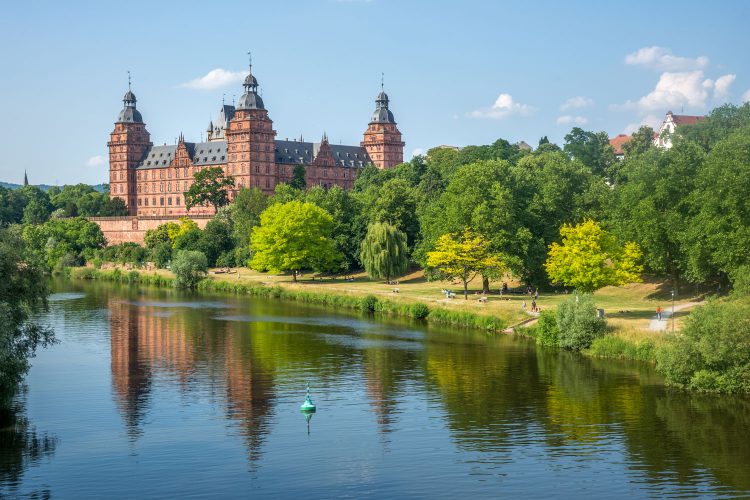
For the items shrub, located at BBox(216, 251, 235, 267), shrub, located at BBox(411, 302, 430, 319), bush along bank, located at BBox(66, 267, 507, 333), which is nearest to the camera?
bush along bank, located at BBox(66, 267, 507, 333)

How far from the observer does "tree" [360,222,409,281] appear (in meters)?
82.2

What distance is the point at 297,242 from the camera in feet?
293

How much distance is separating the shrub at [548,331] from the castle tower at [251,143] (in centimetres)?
9827

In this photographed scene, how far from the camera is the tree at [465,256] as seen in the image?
67.8 metres

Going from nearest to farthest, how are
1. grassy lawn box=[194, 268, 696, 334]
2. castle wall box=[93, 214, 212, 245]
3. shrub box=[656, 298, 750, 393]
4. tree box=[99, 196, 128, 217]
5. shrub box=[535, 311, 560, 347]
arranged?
shrub box=[656, 298, 750, 393]
shrub box=[535, 311, 560, 347]
grassy lawn box=[194, 268, 696, 334]
castle wall box=[93, 214, 212, 245]
tree box=[99, 196, 128, 217]

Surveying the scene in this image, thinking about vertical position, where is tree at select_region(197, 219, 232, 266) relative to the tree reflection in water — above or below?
above

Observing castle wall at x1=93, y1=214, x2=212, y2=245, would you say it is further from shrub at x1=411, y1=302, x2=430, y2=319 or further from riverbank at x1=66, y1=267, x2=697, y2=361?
shrub at x1=411, y1=302, x2=430, y2=319

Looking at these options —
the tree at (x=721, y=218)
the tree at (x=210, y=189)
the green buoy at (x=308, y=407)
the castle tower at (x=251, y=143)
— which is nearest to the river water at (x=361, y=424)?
the green buoy at (x=308, y=407)

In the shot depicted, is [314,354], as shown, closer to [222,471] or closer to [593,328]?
[593,328]

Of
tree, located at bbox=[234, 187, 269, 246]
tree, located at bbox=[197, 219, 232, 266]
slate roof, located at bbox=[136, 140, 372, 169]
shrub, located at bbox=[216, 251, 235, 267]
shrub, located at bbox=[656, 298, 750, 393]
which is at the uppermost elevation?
slate roof, located at bbox=[136, 140, 372, 169]

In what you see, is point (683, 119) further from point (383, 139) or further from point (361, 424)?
point (361, 424)

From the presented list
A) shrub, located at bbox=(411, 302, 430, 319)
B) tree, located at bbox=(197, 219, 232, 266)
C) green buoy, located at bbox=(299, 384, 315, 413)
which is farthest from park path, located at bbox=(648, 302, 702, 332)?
Result: tree, located at bbox=(197, 219, 232, 266)

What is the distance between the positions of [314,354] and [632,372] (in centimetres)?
1676

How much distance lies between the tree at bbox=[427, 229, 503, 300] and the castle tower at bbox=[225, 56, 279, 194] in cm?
8096
